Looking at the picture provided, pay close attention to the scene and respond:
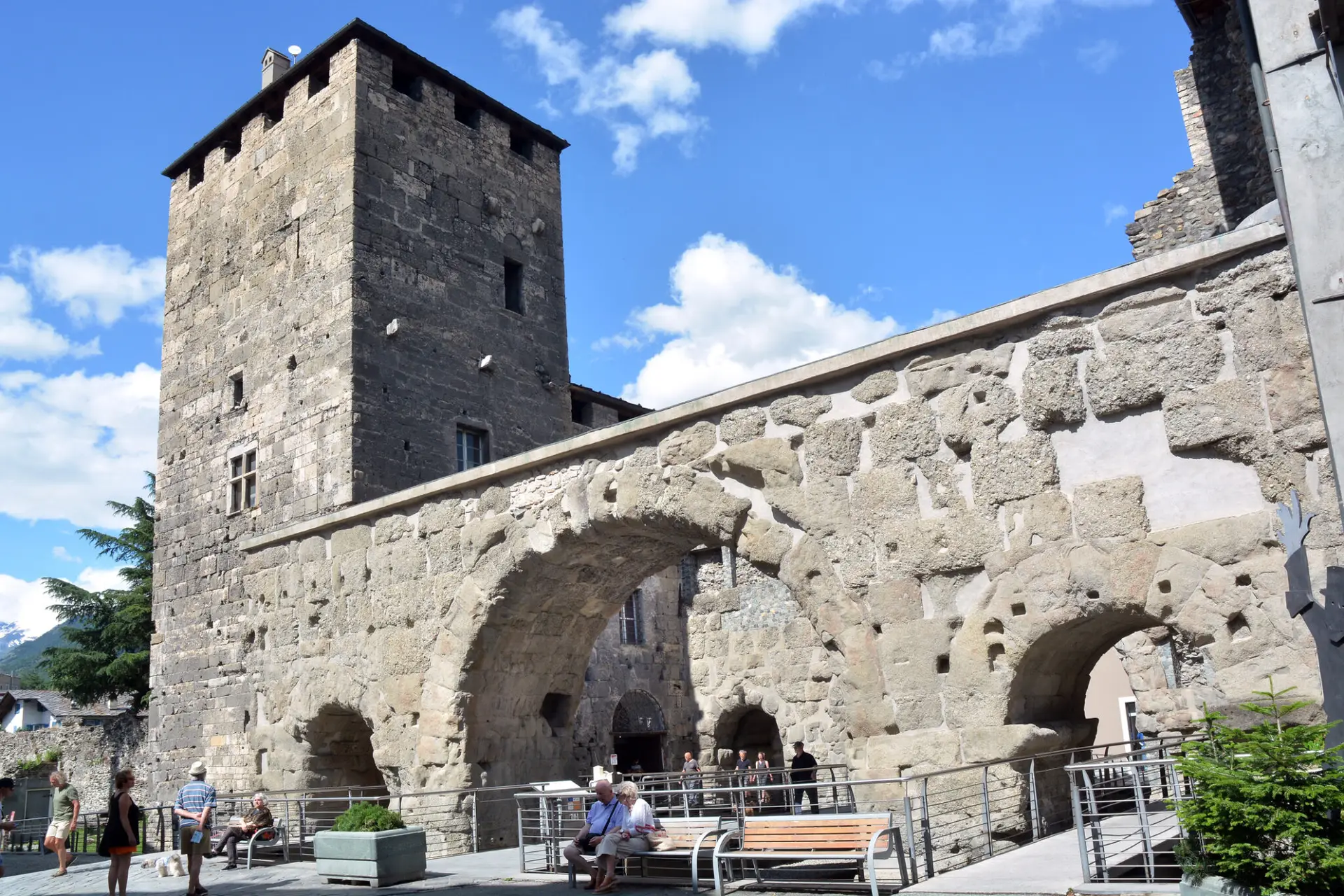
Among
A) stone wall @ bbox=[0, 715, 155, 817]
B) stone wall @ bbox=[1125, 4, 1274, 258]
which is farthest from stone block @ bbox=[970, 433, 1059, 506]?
stone wall @ bbox=[0, 715, 155, 817]

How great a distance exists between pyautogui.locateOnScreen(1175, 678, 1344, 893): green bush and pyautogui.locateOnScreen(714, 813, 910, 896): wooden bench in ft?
6.44

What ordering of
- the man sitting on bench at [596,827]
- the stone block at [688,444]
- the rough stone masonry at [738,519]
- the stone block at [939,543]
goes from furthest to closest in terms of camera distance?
the stone block at [688,444], the man sitting on bench at [596,827], the stone block at [939,543], the rough stone masonry at [738,519]

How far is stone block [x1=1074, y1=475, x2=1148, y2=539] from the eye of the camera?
6.82m

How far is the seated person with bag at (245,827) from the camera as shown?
34.7ft

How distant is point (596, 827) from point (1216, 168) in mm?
12618

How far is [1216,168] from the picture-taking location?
15062 mm

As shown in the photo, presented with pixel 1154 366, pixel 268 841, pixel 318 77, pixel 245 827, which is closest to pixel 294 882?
pixel 245 827

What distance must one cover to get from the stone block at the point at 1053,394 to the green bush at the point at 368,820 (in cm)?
578

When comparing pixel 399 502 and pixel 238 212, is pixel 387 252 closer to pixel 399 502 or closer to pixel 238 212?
pixel 238 212

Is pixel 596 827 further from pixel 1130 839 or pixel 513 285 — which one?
pixel 513 285

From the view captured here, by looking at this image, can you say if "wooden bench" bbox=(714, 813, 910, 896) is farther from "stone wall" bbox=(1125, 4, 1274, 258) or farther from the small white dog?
"stone wall" bbox=(1125, 4, 1274, 258)

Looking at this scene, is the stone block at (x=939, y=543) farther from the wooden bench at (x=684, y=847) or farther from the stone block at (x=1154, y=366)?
the wooden bench at (x=684, y=847)

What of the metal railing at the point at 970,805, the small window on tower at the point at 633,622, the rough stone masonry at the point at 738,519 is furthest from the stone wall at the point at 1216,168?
the small window on tower at the point at 633,622

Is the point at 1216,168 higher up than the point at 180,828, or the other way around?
the point at 1216,168
